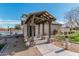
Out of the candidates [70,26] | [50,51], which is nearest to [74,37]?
[70,26]

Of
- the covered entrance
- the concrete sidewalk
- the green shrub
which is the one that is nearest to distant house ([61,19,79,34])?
A: the green shrub

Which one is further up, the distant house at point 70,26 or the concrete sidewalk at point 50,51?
the distant house at point 70,26

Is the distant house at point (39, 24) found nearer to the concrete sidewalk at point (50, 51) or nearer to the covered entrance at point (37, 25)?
the covered entrance at point (37, 25)

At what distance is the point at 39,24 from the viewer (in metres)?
5.18

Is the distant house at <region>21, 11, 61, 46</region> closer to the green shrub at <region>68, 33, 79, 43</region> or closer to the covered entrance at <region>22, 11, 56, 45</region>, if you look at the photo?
the covered entrance at <region>22, 11, 56, 45</region>

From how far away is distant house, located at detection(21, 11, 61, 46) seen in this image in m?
4.98

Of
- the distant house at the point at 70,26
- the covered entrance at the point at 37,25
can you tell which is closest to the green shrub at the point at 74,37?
the distant house at the point at 70,26

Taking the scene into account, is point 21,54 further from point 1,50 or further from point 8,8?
point 8,8

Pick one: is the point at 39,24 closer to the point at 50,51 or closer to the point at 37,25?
the point at 37,25

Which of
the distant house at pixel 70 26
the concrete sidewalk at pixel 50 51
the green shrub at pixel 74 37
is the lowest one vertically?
the concrete sidewalk at pixel 50 51

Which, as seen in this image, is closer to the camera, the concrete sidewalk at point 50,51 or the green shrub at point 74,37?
the concrete sidewalk at point 50,51

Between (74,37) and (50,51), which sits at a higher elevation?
(74,37)

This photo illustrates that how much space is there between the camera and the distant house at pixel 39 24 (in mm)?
4984

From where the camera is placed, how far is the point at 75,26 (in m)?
4.92
